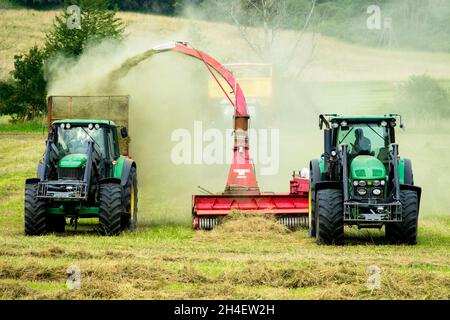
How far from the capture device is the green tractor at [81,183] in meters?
19.3

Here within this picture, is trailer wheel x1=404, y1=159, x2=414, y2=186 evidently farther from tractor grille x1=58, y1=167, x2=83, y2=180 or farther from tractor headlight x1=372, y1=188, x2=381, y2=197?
tractor grille x1=58, y1=167, x2=83, y2=180

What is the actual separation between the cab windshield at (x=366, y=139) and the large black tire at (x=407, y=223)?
1.16m

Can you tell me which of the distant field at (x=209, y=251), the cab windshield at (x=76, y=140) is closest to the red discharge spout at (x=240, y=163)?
the distant field at (x=209, y=251)

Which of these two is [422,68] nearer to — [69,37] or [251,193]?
[69,37]

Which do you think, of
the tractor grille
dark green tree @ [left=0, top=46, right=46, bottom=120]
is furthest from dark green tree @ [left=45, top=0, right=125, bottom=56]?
the tractor grille

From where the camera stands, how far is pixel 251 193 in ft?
72.7

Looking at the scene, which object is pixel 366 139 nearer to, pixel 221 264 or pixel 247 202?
pixel 247 202

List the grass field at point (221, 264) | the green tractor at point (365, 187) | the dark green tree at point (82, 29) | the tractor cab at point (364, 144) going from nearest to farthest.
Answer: the grass field at point (221, 264) < the green tractor at point (365, 187) < the tractor cab at point (364, 144) < the dark green tree at point (82, 29)

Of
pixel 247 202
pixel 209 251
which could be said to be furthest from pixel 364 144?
pixel 209 251

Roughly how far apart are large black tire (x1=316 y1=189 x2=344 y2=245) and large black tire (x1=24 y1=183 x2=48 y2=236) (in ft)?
17.2

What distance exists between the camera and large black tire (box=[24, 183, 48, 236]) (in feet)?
63.5

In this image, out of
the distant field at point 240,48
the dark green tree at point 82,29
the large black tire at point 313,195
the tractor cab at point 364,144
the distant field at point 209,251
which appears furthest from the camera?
the dark green tree at point 82,29

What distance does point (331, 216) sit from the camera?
17.6 m

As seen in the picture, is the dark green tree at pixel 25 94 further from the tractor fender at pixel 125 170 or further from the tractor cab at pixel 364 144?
the tractor cab at pixel 364 144
